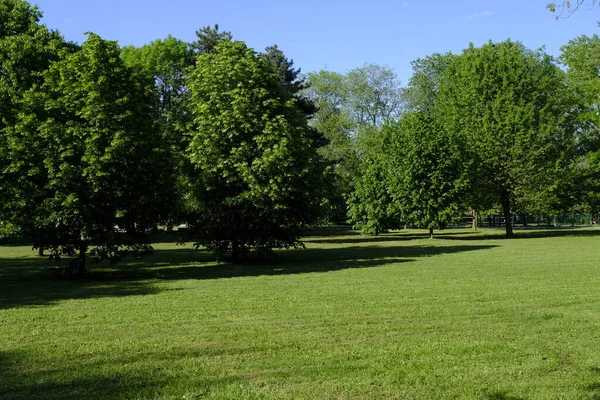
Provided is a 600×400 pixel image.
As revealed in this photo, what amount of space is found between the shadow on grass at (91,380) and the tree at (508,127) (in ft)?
136

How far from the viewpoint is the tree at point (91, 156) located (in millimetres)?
18812

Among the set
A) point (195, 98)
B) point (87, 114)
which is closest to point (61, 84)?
point (87, 114)

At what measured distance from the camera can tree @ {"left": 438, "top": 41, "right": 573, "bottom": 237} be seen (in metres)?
45.5

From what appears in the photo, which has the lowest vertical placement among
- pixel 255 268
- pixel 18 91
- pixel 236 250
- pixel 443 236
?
pixel 255 268

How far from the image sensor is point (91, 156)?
18.6 metres

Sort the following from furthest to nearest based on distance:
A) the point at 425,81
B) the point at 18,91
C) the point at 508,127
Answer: the point at 425,81, the point at 508,127, the point at 18,91

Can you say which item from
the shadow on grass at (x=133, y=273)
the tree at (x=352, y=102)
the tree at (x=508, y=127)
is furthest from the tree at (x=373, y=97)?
the shadow on grass at (x=133, y=273)

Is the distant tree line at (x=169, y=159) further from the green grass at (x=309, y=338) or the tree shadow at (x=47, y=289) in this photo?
the green grass at (x=309, y=338)

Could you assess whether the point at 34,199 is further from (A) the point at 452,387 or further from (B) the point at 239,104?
(A) the point at 452,387

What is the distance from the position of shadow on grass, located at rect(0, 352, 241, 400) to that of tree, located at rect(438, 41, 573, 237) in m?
41.5

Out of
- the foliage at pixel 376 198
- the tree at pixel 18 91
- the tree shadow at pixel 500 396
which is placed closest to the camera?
the tree shadow at pixel 500 396

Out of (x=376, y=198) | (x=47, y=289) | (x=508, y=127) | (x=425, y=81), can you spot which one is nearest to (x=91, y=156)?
(x=47, y=289)

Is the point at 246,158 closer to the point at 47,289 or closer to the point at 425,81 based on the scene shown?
the point at 47,289

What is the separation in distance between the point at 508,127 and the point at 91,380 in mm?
44054
